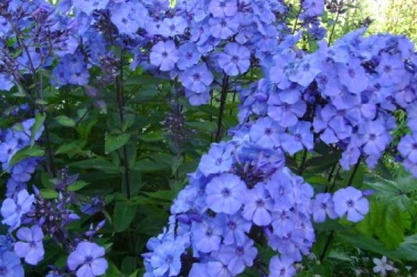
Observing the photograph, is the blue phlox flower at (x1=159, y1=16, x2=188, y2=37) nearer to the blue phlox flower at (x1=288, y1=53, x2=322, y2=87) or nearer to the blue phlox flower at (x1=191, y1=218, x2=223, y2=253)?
the blue phlox flower at (x1=288, y1=53, x2=322, y2=87)

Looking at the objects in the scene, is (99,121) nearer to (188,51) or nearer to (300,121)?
(188,51)

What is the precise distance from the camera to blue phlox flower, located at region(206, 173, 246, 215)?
4.96 ft

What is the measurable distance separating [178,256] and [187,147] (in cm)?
79

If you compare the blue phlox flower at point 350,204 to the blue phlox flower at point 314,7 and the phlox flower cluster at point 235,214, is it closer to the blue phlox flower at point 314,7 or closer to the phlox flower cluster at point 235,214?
the phlox flower cluster at point 235,214

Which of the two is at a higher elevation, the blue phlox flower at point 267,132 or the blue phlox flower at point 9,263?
the blue phlox flower at point 267,132

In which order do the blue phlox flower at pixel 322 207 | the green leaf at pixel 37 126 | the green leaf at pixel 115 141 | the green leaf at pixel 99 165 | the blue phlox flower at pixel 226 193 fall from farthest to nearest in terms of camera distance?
the green leaf at pixel 99 165, the green leaf at pixel 115 141, the green leaf at pixel 37 126, the blue phlox flower at pixel 322 207, the blue phlox flower at pixel 226 193

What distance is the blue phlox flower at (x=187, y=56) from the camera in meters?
2.17

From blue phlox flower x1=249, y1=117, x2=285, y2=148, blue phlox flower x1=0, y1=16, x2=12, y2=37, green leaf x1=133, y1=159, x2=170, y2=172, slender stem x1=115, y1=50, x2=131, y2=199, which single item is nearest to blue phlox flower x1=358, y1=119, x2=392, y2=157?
blue phlox flower x1=249, y1=117, x2=285, y2=148

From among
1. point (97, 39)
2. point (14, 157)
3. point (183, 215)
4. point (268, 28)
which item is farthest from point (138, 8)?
point (183, 215)

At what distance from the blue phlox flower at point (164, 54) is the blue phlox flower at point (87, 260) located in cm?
63

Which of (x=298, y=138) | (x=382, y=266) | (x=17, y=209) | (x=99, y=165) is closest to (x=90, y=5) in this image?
(x=99, y=165)

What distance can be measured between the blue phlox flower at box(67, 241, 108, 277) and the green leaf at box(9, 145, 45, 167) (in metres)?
0.41

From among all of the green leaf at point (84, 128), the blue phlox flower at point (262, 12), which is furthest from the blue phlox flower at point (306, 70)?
the green leaf at point (84, 128)

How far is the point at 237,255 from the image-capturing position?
160 cm
